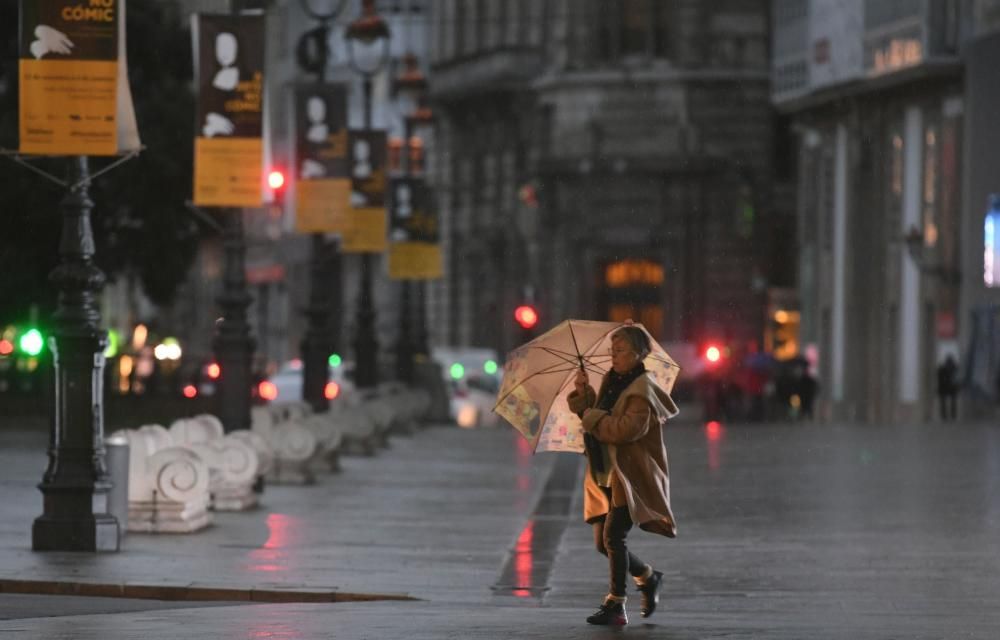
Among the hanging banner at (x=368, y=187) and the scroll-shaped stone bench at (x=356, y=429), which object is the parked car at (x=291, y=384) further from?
the scroll-shaped stone bench at (x=356, y=429)

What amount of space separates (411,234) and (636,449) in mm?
35709

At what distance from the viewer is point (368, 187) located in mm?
43312

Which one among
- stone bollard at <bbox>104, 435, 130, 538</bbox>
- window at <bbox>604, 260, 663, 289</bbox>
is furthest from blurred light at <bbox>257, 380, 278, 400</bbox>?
stone bollard at <bbox>104, 435, 130, 538</bbox>

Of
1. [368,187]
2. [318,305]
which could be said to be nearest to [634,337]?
[318,305]

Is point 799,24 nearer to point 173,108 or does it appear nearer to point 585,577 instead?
point 173,108

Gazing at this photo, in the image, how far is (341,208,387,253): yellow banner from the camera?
42688 millimetres

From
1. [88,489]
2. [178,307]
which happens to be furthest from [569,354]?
[178,307]

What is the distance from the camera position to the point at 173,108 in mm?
50375

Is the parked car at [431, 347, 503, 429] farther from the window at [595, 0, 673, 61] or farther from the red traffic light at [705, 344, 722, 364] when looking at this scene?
the window at [595, 0, 673, 61]

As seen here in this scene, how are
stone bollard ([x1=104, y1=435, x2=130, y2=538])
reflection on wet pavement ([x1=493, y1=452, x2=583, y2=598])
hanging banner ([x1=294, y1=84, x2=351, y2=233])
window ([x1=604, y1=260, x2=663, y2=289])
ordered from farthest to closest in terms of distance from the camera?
window ([x1=604, y1=260, x2=663, y2=289])
hanging banner ([x1=294, y1=84, x2=351, y2=233])
stone bollard ([x1=104, y1=435, x2=130, y2=538])
reflection on wet pavement ([x1=493, y1=452, x2=583, y2=598])

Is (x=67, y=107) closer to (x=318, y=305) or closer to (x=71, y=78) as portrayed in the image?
(x=71, y=78)

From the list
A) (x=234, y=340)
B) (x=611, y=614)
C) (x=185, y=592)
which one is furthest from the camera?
(x=234, y=340)

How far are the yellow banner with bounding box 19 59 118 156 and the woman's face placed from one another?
20.8ft

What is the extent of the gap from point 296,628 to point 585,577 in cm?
473
